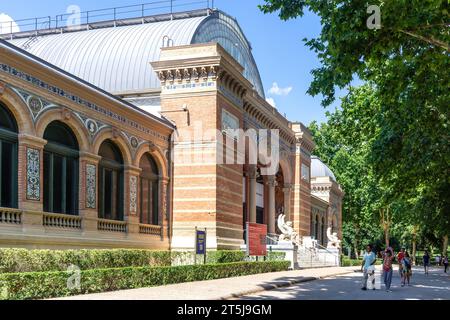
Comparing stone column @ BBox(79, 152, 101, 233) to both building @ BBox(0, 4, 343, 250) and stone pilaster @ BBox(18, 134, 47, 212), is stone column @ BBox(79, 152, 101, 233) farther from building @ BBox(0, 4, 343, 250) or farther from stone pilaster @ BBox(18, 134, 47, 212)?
stone pilaster @ BBox(18, 134, 47, 212)

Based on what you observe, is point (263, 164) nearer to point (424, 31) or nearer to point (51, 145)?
point (51, 145)

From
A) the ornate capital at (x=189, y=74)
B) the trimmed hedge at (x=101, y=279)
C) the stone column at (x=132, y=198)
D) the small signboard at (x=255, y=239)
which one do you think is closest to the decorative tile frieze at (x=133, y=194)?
the stone column at (x=132, y=198)

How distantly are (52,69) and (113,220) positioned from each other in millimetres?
7180

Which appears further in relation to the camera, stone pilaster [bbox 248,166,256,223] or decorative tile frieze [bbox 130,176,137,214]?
A: stone pilaster [bbox 248,166,256,223]

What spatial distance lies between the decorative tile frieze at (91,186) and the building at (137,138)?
4 cm

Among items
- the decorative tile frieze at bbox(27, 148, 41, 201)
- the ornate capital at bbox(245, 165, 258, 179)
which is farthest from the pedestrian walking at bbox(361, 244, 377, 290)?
the ornate capital at bbox(245, 165, 258, 179)

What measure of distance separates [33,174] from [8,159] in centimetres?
103

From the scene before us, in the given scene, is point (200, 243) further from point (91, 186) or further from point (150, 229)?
point (91, 186)

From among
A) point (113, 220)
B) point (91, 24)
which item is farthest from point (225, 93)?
point (91, 24)

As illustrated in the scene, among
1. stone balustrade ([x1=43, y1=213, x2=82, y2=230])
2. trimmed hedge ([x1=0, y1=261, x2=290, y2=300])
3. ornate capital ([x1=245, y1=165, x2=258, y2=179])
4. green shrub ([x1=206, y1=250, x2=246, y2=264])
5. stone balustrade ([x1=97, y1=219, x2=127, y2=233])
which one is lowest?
green shrub ([x1=206, y1=250, x2=246, y2=264])

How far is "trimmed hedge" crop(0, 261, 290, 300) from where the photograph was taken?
14016mm

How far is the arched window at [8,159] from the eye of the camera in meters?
18.8

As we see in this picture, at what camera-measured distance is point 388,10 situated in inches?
553

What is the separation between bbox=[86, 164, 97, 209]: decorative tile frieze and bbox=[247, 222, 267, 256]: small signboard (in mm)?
7893
